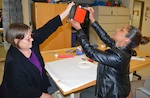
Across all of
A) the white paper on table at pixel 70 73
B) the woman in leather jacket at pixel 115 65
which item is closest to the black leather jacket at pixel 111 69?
the woman in leather jacket at pixel 115 65

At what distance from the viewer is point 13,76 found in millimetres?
1100

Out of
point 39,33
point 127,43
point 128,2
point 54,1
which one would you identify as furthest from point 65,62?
point 128,2

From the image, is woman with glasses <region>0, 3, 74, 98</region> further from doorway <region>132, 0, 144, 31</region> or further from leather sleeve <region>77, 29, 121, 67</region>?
doorway <region>132, 0, 144, 31</region>

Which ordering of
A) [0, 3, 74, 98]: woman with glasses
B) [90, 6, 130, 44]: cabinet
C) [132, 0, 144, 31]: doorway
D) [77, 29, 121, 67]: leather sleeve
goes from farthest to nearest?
[132, 0, 144, 31]: doorway → [90, 6, 130, 44]: cabinet → [0, 3, 74, 98]: woman with glasses → [77, 29, 121, 67]: leather sleeve

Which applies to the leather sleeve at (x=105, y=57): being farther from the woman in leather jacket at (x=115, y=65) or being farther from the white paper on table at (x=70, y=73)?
the white paper on table at (x=70, y=73)

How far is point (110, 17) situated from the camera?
405cm

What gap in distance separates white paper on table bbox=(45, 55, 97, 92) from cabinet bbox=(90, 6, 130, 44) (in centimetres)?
253

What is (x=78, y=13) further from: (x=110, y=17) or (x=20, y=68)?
(x=110, y=17)

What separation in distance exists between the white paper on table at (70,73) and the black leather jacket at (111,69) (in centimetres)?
14

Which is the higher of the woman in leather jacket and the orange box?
the orange box

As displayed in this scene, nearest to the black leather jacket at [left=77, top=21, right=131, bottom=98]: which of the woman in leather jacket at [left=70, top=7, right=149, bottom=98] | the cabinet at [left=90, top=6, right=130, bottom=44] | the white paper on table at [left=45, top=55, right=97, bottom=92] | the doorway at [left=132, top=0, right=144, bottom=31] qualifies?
the woman in leather jacket at [left=70, top=7, right=149, bottom=98]

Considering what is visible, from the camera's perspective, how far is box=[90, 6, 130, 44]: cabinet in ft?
12.8

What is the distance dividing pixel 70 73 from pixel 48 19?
2.11m

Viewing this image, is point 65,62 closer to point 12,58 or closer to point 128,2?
point 12,58
